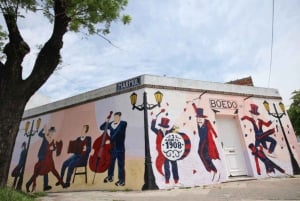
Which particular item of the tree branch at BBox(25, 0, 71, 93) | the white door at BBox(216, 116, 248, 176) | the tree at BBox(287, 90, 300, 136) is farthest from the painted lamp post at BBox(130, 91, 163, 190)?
the tree at BBox(287, 90, 300, 136)

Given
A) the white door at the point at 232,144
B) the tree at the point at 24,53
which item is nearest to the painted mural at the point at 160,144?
the white door at the point at 232,144

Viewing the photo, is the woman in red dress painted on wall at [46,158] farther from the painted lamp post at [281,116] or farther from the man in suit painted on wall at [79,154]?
the painted lamp post at [281,116]

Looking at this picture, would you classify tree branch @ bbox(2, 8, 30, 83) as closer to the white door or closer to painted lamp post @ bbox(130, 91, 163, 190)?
painted lamp post @ bbox(130, 91, 163, 190)

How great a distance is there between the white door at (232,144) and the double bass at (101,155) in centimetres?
459

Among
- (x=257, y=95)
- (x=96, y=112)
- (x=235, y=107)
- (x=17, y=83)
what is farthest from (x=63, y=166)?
(x=257, y=95)

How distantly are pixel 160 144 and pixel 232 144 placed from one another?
137 inches

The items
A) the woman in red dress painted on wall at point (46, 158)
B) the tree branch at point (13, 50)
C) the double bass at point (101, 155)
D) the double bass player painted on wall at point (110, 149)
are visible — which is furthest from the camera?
the woman in red dress painted on wall at point (46, 158)

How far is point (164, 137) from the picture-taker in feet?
27.8

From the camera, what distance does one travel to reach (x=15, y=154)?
12016 mm

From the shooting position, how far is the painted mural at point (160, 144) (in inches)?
327

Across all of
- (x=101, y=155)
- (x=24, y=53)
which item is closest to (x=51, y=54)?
(x=24, y=53)

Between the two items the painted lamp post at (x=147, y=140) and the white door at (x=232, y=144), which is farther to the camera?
the white door at (x=232, y=144)

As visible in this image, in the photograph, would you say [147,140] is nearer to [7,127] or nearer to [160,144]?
[160,144]

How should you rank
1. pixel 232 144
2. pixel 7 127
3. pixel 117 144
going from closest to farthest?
1. pixel 7 127
2. pixel 117 144
3. pixel 232 144
